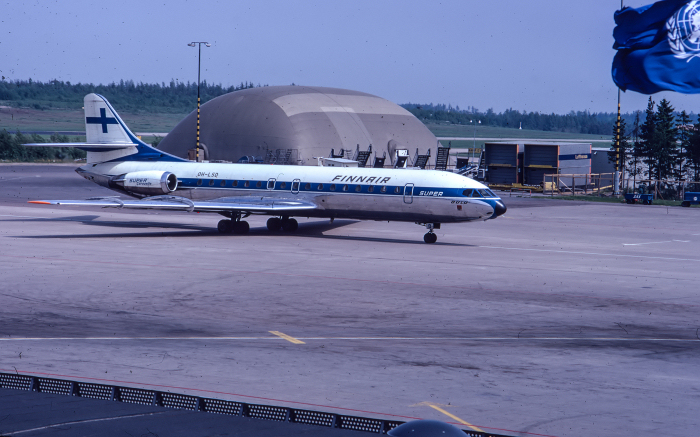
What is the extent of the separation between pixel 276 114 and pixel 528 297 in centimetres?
6889

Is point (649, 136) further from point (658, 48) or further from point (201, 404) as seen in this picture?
point (201, 404)

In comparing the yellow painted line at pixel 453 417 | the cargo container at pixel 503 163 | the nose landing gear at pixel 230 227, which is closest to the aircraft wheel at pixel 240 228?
the nose landing gear at pixel 230 227

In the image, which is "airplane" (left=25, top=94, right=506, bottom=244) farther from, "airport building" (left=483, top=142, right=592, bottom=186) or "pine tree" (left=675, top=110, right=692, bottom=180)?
"pine tree" (left=675, top=110, right=692, bottom=180)

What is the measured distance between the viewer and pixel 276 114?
89562mm

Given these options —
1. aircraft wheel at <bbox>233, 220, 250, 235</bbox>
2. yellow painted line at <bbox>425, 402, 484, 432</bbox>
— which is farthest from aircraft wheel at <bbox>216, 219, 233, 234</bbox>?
yellow painted line at <bbox>425, 402, 484, 432</bbox>

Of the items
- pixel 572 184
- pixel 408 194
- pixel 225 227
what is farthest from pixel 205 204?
pixel 572 184

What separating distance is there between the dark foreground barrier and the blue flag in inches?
440

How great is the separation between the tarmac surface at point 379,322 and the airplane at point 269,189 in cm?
161

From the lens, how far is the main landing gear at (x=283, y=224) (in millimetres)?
41469

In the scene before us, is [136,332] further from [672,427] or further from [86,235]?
[86,235]

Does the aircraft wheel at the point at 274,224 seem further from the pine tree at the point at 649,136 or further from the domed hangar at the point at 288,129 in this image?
the pine tree at the point at 649,136

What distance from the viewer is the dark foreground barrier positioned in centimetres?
796

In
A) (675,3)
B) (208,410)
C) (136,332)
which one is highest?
(675,3)

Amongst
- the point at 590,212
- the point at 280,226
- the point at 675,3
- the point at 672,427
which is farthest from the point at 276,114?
the point at 672,427
